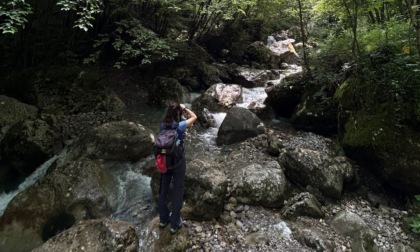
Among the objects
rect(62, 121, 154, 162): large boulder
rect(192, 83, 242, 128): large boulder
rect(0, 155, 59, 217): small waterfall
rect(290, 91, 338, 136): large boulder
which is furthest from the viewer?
rect(192, 83, 242, 128): large boulder

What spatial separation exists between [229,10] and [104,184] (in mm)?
10270

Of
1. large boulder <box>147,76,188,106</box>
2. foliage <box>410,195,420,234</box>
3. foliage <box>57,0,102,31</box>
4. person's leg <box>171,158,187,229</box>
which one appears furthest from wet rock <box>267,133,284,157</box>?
large boulder <box>147,76,188,106</box>

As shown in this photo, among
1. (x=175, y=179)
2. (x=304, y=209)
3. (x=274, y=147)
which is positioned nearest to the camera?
(x=175, y=179)

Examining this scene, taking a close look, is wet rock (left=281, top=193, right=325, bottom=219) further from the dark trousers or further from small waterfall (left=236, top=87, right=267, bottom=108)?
small waterfall (left=236, top=87, right=267, bottom=108)

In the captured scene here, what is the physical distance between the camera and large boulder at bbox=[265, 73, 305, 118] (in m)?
9.93

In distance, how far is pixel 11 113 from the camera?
8.73 m

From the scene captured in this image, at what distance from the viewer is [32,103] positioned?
10.4 metres

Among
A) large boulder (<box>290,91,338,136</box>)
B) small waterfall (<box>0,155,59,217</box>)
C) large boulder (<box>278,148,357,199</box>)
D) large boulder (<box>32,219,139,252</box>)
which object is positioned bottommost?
small waterfall (<box>0,155,59,217</box>)

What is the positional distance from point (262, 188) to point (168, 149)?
103 inches

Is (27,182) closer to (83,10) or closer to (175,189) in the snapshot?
(83,10)

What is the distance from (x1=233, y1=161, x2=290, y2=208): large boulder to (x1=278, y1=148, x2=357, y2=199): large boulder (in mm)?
380

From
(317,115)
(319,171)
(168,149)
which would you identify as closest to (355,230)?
(319,171)

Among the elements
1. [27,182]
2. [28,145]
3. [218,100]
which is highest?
[218,100]

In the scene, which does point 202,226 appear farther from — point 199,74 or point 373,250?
point 199,74
